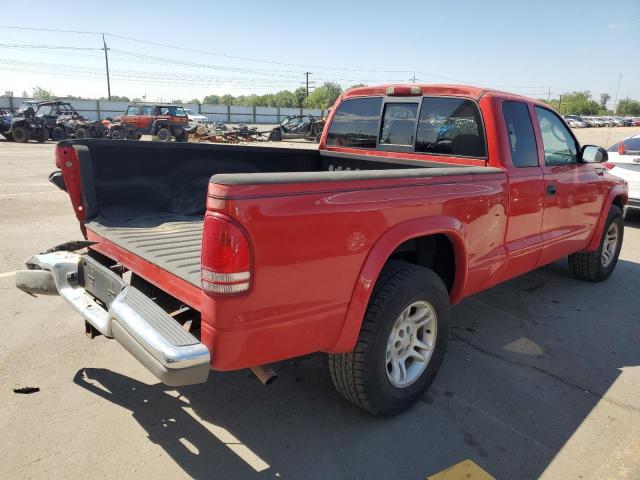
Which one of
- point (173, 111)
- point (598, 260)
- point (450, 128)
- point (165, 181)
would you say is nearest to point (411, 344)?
point (450, 128)

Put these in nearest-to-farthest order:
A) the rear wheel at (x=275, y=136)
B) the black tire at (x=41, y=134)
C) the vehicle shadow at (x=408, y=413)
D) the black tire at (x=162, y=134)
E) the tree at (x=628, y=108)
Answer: the vehicle shadow at (x=408, y=413), the black tire at (x=41, y=134), the black tire at (x=162, y=134), the rear wheel at (x=275, y=136), the tree at (x=628, y=108)

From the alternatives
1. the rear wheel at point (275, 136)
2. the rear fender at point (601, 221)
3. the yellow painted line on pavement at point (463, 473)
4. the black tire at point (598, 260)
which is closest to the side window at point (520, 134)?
the rear fender at point (601, 221)

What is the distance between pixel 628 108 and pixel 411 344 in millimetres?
168568

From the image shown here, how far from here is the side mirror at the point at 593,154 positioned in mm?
4320

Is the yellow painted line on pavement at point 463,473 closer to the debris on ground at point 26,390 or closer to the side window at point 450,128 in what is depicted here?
the side window at point 450,128

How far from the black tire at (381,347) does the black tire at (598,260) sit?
3266 mm

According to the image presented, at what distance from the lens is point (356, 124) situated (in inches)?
183

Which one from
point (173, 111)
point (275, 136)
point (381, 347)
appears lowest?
point (381, 347)

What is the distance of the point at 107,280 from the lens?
2.63 m

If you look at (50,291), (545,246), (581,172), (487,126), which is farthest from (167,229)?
(581,172)

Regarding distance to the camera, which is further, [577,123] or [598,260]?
[577,123]

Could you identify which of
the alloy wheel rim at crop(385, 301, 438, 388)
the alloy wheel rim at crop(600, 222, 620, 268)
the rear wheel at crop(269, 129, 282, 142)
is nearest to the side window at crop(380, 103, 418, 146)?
the alloy wheel rim at crop(385, 301, 438, 388)

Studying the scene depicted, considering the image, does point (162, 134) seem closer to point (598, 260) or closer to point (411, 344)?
point (598, 260)

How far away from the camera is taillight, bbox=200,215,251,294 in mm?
1929
